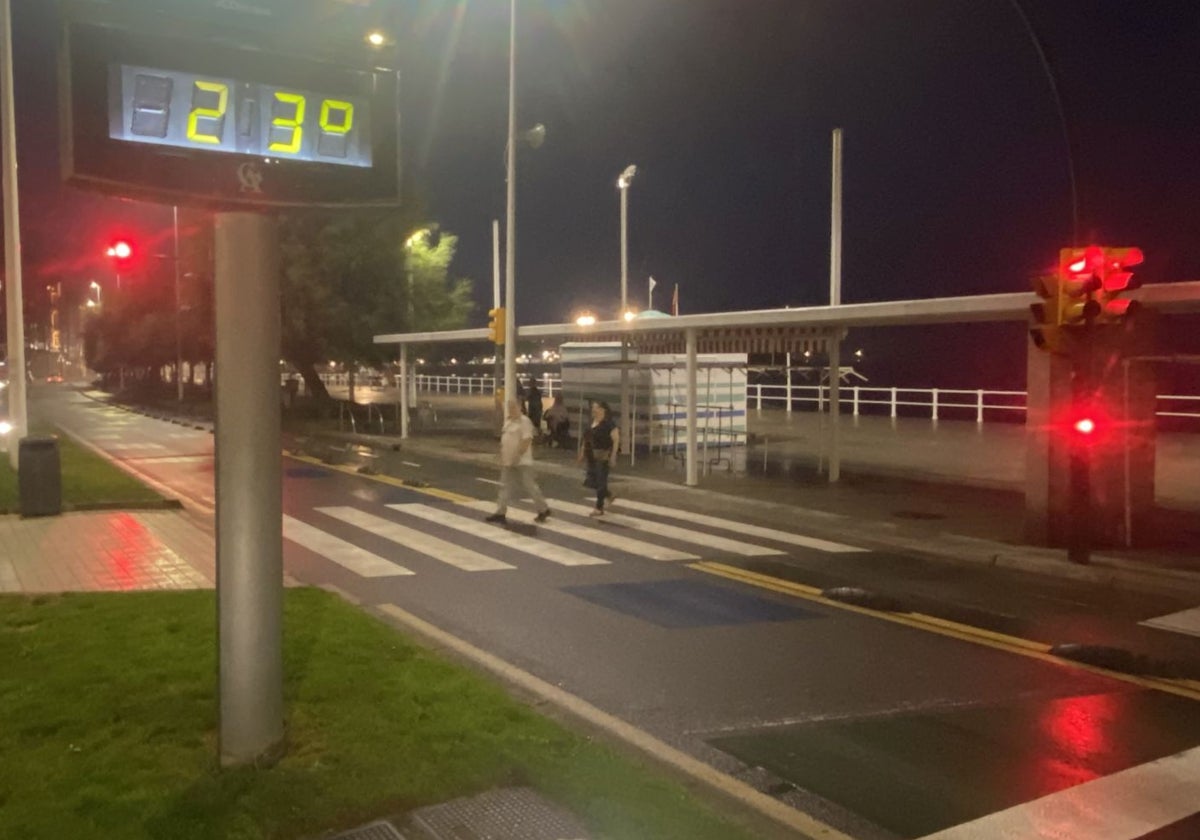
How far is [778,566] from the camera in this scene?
1246 cm

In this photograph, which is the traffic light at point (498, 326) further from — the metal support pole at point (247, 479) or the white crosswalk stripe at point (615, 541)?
the metal support pole at point (247, 479)

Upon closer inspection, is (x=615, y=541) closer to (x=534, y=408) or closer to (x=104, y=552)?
(x=104, y=552)

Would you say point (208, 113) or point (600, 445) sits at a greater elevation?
point (208, 113)

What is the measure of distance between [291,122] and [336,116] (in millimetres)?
229

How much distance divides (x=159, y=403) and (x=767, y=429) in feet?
126

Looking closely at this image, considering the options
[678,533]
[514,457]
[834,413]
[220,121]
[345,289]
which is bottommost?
[678,533]

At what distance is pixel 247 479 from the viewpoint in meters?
5.33

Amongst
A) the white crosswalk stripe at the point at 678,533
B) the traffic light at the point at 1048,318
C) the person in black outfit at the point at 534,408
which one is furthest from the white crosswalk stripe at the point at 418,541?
the person in black outfit at the point at 534,408

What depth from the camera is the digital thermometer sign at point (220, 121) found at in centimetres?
489

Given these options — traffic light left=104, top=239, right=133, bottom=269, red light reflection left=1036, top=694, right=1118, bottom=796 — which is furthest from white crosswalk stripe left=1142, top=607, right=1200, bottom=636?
traffic light left=104, top=239, right=133, bottom=269

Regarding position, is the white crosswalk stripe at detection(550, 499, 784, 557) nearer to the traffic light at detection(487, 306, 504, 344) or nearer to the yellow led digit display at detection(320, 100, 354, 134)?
the traffic light at detection(487, 306, 504, 344)

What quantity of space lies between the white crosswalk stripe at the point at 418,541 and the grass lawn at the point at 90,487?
2.71 metres

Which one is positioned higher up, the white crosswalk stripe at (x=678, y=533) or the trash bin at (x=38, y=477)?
the trash bin at (x=38, y=477)

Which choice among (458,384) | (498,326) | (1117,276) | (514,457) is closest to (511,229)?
(498,326)
